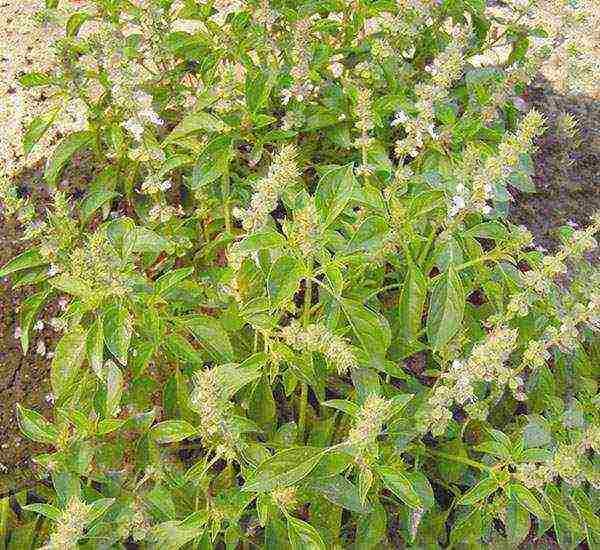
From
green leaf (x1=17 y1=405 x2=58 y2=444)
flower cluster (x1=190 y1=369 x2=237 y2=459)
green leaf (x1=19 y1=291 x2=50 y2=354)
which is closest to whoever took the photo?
flower cluster (x1=190 y1=369 x2=237 y2=459)

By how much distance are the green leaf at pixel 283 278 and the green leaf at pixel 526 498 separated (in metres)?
0.78

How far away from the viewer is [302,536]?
1.86m

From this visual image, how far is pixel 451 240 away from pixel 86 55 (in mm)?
1523

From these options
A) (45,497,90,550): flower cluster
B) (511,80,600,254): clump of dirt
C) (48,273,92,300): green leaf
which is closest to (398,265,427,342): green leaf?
(48,273,92,300): green leaf

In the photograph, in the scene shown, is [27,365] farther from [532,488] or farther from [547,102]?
[547,102]

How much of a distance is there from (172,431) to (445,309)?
2.64 ft

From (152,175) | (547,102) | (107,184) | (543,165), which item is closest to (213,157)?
(152,175)

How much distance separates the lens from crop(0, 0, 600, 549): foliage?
73.7 inches

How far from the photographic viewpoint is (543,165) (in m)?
3.69

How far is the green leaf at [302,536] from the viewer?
1.84 meters

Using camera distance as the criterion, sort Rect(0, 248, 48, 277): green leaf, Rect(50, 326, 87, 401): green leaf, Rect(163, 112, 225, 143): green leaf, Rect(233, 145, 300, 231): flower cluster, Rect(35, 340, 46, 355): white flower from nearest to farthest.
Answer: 1. Rect(233, 145, 300, 231): flower cluster
2. Rect(50, 326, 87, 401): green leaf
3. Rect(0, 248, 48, 277): green leaf
4. Rect(163, 112, 225, 143): green leaf
5. Rect(35, 340, 46, 355): white flower

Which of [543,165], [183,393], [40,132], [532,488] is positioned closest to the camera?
[532,488]

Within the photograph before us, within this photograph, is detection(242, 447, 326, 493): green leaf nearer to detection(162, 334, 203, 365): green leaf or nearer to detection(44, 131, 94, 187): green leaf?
detection(162, 334, 203, 365): green leaf

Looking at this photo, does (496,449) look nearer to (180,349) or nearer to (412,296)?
(412,296)
